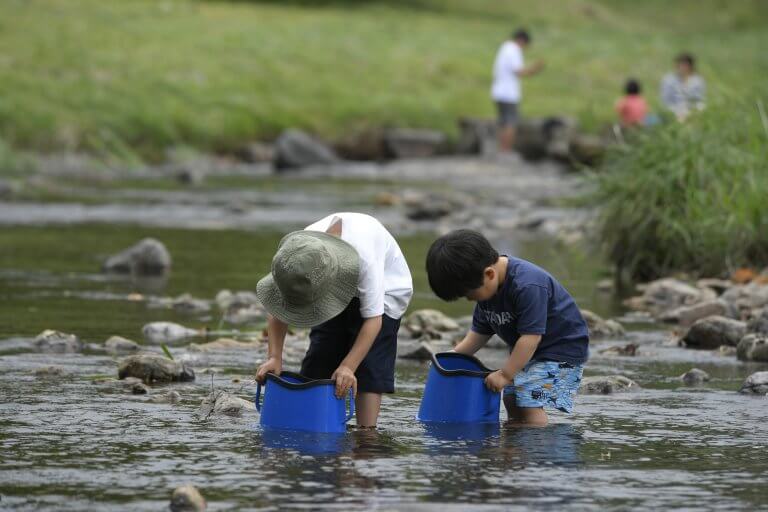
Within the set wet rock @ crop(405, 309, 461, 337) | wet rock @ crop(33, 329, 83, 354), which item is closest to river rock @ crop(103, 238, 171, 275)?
wet rock @ crop(405, 309, 461, 337)

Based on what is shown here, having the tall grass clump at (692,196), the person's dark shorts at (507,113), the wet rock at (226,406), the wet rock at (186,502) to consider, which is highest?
the person's dark shorts at (507,113)

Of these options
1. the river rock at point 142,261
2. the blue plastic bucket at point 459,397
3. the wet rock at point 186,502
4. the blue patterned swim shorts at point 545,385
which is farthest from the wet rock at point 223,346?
the river rock at point 142,261

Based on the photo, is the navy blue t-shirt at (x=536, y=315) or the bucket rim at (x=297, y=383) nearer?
the bucket rim at (x=297, y=383)

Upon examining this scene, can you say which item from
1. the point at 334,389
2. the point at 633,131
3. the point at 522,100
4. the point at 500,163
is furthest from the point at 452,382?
the point at 522,100

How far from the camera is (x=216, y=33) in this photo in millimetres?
32750

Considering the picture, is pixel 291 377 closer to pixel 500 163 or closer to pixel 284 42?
pixel 500 163

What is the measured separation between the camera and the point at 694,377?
284 inches

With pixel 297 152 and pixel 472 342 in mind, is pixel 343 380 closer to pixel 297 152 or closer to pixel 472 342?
pixel 472 342

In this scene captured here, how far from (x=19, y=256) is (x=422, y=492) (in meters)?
8.35

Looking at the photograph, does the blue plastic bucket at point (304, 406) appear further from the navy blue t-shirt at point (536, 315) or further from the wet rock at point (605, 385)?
the wet rock at point (605, 385)

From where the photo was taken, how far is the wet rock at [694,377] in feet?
23.6

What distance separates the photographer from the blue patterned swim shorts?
6.13 meters

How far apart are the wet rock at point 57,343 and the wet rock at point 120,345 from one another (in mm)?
150

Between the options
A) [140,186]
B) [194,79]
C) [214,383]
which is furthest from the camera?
[194,79]
